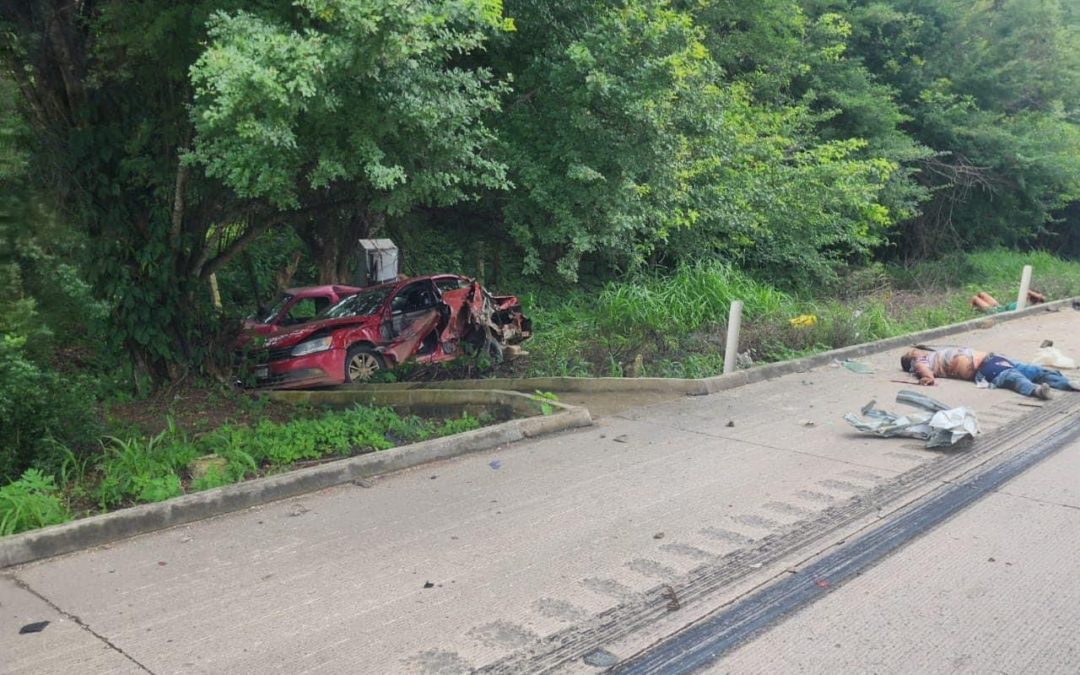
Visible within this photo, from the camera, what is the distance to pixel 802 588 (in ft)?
15.6

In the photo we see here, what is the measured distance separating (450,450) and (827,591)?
3859mm

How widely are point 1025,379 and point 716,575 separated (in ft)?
23.4

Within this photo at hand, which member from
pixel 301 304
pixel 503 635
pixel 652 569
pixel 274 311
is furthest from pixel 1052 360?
pixel 274 311

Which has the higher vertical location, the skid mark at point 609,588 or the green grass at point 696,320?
the green grass at point 696,320

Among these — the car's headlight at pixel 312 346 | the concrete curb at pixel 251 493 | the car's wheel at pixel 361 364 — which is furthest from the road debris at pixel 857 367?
the car's headlight at pixel 312 346

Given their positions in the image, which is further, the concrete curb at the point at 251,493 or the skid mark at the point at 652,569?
the concrete curb at the point at 251,493

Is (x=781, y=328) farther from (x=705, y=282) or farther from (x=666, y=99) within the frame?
(x=666, y=99)

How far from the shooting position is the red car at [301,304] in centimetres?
1327

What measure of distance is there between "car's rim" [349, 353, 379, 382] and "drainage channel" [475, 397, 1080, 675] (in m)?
7.49

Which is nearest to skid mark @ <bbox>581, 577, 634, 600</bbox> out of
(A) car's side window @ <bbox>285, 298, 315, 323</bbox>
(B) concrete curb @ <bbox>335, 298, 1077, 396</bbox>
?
(B) concrete curb @ <bbox>335, 298, 1077, 396</bbox>

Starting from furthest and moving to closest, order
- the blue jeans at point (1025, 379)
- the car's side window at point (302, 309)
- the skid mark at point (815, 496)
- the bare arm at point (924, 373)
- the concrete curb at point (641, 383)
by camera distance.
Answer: the car's side window at point (302, 309) → the bare arm at point (924, 373) → the concrete curb at point (641, 383) → the blue jeans at point (1025, 379) → the skid mark at point (815, 496)

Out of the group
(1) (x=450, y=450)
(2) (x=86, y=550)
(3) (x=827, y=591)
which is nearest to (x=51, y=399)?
(2) (x=86, y=550)

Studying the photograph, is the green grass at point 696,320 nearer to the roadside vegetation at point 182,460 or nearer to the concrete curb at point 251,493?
the concrete curb at point 251,493

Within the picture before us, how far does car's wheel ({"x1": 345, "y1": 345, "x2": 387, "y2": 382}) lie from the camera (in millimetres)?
12047
